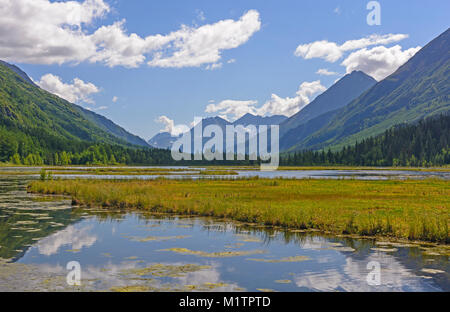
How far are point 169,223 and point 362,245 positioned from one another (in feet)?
55.3

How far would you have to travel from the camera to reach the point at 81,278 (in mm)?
18750

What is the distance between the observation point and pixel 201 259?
22891mm

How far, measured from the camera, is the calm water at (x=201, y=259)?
713 inches

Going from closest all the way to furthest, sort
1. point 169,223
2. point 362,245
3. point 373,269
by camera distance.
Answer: point 373,269 → point 362,245 → point 169,223

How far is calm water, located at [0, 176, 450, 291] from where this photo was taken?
18109mm

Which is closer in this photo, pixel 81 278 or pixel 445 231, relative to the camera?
pixel 81 278

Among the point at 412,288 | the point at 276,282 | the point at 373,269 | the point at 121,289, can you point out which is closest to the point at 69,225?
the point at 121,289
